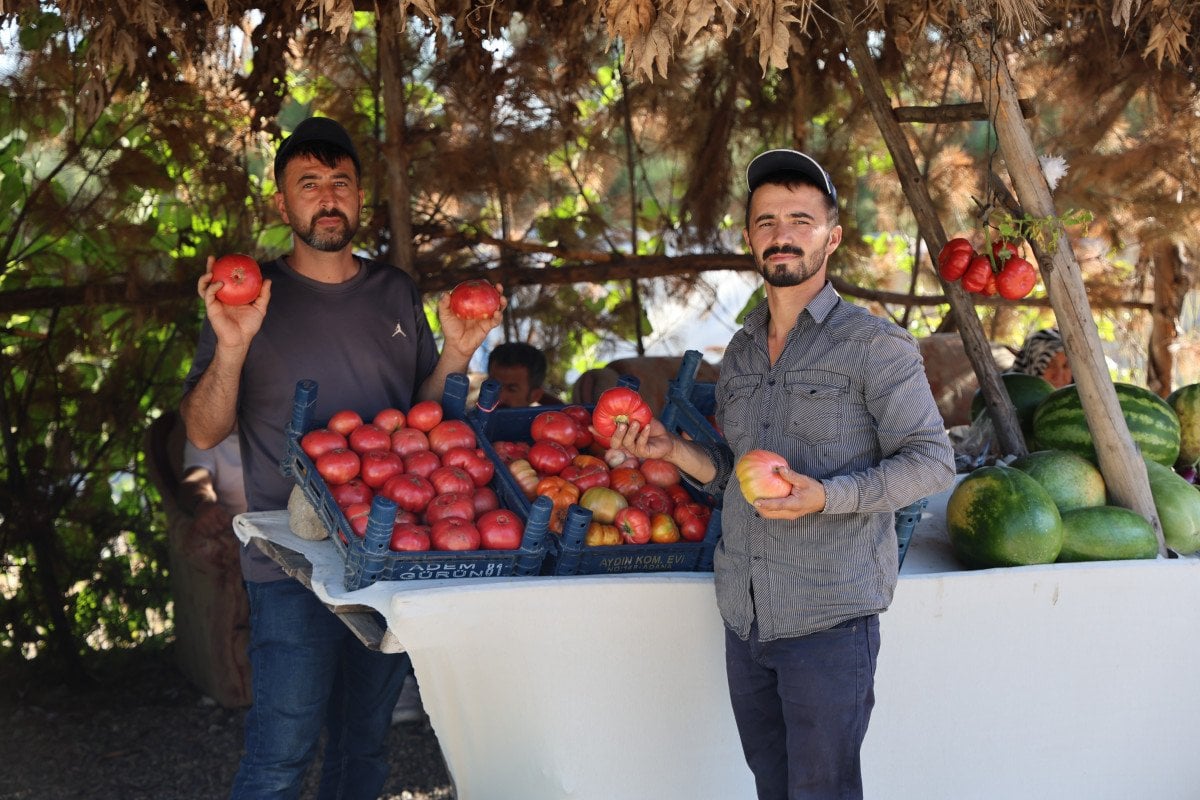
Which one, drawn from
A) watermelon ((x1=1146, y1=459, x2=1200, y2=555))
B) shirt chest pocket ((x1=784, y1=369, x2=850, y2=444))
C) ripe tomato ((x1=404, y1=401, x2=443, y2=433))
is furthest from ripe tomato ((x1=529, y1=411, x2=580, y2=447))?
watermelon ((x1=1146, y1=459, x2=1200, y2=555))

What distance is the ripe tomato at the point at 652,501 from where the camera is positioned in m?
3.22

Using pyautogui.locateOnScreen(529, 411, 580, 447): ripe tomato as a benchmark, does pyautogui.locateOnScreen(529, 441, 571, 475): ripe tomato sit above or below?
below

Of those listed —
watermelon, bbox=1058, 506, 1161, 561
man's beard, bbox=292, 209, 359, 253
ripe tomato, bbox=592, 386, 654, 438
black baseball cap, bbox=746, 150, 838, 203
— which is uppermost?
black baseball cap, bbox=746, 150, 838, 203

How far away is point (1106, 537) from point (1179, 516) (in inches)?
16.3

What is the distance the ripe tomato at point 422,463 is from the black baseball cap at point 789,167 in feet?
3.71

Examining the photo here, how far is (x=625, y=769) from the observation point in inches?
122

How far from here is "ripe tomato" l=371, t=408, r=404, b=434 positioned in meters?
3.24

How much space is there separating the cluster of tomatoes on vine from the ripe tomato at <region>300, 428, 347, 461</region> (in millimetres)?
2090

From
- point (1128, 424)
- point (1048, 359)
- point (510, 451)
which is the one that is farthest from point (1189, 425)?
point (510, 451)

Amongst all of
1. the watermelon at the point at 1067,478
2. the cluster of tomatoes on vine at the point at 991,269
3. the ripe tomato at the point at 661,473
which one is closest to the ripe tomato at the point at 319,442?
the ripe tomato at the point at 661,473

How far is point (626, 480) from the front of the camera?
3.31 m

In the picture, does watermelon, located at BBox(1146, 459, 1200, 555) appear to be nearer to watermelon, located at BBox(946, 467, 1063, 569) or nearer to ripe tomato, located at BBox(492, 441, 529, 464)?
watermelon, located at BBox(946, 467, 1063, 569)

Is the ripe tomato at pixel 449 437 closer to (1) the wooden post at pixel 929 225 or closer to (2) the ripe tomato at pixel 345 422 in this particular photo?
(2) the ripe tomato at pixel 345 422

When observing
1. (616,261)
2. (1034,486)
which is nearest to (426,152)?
(616,261)
